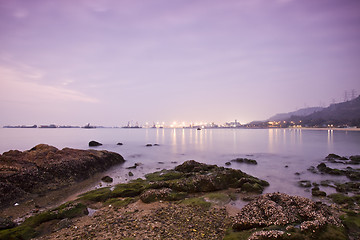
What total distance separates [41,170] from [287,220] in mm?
22930

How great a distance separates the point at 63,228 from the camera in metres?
10.6

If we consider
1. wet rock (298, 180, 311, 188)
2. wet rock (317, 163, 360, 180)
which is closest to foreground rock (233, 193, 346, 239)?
wet rock (298, 180, 311, 188)

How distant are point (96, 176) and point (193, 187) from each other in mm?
14472

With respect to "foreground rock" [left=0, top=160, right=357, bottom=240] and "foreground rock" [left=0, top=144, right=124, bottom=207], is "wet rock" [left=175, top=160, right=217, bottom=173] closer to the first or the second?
"foreground rock" [left=0, top=160, right=357, bottom=240]

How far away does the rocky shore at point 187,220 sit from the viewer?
361 inches

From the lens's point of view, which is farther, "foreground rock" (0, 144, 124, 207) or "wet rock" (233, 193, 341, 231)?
"foreground rock" (0, 144, 124, 207)

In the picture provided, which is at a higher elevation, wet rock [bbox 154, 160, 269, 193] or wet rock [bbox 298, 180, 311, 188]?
wet rock [bbox 154, 160, 269, 193]

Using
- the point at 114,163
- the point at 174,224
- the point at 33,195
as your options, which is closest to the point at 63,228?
the point at 174,224

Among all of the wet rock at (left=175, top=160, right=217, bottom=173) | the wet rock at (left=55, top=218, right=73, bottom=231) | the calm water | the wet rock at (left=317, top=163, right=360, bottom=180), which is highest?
the wet rock at (left=55, top=218, right=73, bottom=231)

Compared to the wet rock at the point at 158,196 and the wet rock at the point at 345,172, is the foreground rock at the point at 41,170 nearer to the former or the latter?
the wet rock at the point at 158,196

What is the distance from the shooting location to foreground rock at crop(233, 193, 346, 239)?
8570 millimetres

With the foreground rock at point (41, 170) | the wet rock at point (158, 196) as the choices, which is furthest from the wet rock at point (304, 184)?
the foreground rock at point (41, 170)

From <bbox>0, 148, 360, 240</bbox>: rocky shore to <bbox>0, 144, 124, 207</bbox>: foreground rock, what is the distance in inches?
257

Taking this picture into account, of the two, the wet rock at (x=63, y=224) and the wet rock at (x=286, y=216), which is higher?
the wet rock at (x=286, y=216)
